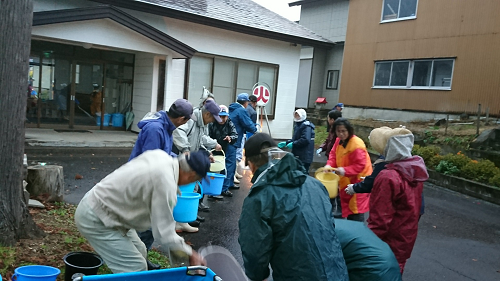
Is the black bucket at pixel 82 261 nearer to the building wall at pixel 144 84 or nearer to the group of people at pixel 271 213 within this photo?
the group of people at pixel 271 213

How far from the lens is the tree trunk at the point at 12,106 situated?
412cm

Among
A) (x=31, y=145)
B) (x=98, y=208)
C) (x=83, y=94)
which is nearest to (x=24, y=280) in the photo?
(x=98, y=208)

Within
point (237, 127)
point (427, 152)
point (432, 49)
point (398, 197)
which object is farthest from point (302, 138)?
point (432, 49)

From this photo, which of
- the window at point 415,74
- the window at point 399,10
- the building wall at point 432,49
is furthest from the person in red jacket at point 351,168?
the window at point 399,10

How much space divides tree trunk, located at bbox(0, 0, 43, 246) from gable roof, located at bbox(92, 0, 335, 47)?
8.78m

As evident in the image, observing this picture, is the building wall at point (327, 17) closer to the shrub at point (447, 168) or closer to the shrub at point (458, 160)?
the shrub at point (458, 160)

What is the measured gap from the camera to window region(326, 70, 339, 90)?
25.8 meters

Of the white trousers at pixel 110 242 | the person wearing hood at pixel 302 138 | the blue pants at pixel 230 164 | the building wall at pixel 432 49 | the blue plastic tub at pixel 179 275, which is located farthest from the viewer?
the building wall at pixel 432 49

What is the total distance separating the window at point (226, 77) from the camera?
14.8m

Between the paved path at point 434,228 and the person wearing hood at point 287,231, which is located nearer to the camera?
the person wearing hood at point 287,231

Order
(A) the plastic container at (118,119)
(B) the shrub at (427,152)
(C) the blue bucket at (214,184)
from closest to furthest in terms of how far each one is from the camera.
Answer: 1. (C) the blue bucket at (214,184)
2. (B) the shrub at (427,152)
3. (A) the plastic container at (118,119)

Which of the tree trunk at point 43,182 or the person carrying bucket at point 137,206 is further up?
the person carrying bucket at point 137,206

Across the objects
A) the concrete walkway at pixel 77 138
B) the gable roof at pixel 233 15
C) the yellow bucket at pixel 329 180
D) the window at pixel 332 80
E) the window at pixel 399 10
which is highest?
the window at pixel 399 10

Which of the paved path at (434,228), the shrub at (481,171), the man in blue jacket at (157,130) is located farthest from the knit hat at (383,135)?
the shrub at (481,171)
